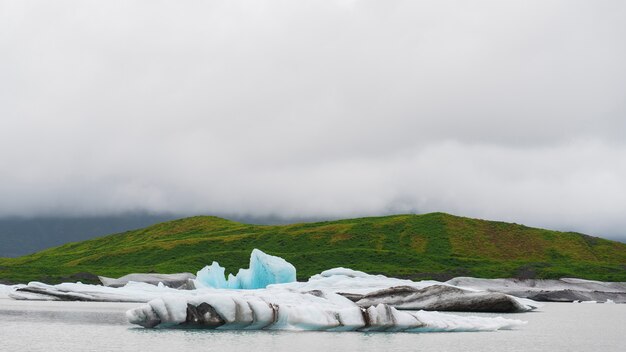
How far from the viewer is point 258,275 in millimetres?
89312

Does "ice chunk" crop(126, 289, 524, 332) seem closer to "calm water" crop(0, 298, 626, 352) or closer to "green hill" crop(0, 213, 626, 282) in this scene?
"calm water" crop(0, 298, 626, 352)

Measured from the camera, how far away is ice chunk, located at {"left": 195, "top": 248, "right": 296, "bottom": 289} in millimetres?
86250

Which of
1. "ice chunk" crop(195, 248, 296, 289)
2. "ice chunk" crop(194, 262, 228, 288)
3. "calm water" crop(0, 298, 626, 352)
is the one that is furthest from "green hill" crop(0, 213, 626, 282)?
"calm water" crop(0, 298, 626, 352)

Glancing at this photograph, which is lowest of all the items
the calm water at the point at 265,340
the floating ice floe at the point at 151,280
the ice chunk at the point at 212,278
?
the calm water at the point at 265,340

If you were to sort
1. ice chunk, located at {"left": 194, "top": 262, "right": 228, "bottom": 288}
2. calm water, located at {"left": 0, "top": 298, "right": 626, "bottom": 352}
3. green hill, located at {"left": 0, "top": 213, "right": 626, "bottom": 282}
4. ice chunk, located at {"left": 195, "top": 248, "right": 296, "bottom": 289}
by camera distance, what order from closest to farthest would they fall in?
calm water, located at {"left": 0, "top": 298, "right": 626, "bottom": 352}
ice chunk, located at {"left": 195, "top": 248, "right": 296, "bottom": 289}
ice chunk, located at {"left": 194, "top": 262, "right": 228, "bottom": 288}
green hill, located at {"left": 0, "top": 213, "right": 626, "bottom": 282}

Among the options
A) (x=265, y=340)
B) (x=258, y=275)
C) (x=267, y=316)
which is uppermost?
(x=258, y=275)

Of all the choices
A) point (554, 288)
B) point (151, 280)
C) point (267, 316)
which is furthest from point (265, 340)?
point (151, 280)

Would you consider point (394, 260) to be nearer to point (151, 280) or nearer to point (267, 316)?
point (151, 280)

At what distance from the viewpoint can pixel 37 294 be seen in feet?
267

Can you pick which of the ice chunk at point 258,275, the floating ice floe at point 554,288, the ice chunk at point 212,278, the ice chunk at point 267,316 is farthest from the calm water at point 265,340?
the floating ice floe at point 554,288

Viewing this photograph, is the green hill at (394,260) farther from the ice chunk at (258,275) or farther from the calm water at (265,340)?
the calm water at (265,340)

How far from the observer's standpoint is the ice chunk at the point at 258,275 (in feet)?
283

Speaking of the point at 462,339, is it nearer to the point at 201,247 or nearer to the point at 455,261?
the point at 455,261

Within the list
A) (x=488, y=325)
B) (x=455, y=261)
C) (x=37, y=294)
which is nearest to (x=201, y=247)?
(x=455, y=261)
